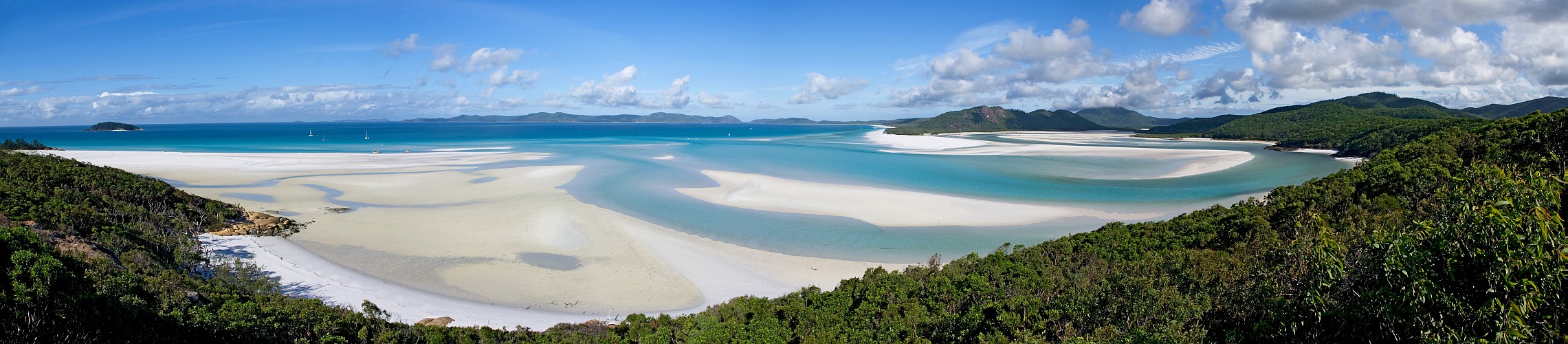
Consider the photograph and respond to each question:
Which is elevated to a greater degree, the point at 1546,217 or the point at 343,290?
the point at 1546,217

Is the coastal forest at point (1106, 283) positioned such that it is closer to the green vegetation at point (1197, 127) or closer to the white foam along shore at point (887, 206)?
the white foam along shore at point (887, 206)

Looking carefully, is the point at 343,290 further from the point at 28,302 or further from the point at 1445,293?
the point at 1445,293

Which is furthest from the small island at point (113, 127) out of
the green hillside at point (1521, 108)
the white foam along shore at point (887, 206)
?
the green hillside at point (1521, 108)

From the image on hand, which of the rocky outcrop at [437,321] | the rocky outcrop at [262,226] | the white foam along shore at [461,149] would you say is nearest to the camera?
the rocky outcrop at [437,321]

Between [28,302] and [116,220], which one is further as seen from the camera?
[116,220]

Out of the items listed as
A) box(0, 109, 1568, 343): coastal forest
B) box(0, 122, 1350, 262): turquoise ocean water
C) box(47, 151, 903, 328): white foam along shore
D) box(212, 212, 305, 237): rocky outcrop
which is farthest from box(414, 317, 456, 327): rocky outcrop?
box(212, 212, 305, 237): rocky outcrop

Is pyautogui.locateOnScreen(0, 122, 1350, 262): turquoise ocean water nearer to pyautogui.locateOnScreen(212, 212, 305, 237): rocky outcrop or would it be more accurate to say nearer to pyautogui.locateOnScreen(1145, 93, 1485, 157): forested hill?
pyautogui.locateOnScreen(1145, 93, 1485, 157): forested hill

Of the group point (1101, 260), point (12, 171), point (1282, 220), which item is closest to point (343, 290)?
point (12, 171)

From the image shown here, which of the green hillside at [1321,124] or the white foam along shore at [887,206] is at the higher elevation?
the green hillside at [1321,124]
